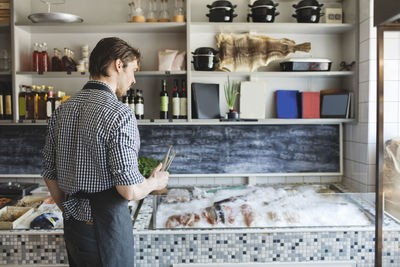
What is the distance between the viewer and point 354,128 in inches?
128

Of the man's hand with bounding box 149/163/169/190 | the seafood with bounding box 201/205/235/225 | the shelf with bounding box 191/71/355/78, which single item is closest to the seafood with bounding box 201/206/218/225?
the seafood with bounding box 201/205/235/225

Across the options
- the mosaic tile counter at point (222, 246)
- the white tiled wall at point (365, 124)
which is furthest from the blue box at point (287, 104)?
the mosaic tile counter at point (222, 246)

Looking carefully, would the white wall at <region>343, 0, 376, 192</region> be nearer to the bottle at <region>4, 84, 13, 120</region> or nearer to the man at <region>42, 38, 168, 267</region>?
the man at <region>42, 38, 168, 267</region>

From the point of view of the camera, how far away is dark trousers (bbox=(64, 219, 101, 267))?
1781 mm

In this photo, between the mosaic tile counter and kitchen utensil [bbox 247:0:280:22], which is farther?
kitchen utensil [bbox 247:0:280:22]

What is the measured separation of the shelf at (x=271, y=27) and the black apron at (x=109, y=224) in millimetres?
1653

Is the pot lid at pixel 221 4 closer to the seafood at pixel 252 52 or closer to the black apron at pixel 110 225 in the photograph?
the seafood at pixel 252 52

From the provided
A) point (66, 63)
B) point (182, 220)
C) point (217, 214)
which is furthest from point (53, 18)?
point (217, 214)

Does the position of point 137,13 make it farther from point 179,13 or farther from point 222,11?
point 222,11

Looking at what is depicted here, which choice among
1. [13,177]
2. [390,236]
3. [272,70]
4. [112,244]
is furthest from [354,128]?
[13,177]

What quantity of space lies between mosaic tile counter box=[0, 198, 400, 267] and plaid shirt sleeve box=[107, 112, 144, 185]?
810 millimetres

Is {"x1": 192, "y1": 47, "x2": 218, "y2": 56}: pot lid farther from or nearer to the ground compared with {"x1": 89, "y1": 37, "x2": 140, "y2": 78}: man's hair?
farther from the ground

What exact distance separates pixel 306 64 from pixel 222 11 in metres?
0.84

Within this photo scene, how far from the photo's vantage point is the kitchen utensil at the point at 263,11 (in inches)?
124
